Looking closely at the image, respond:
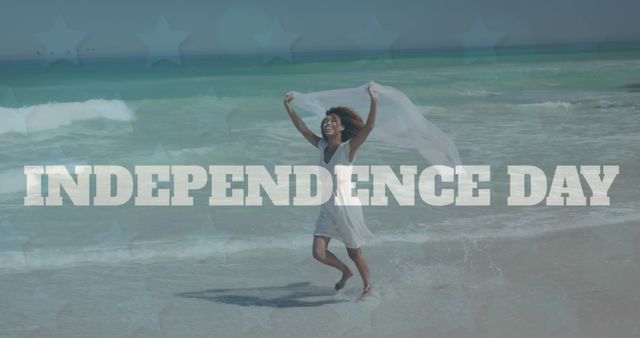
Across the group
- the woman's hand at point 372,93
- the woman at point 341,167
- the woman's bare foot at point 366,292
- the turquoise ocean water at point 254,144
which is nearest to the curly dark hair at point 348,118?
the woman at point 341,167

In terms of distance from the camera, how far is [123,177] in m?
6.89

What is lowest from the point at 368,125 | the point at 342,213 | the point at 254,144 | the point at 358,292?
the point at 358,292

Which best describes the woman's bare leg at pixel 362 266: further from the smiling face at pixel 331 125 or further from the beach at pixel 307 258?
the smiling face at pixel 331 125

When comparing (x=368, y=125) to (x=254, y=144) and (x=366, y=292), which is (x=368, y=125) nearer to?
(x=366, y=292)

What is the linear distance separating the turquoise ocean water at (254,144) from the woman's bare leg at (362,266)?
3.17 ft

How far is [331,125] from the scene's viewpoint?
3105 millimetres

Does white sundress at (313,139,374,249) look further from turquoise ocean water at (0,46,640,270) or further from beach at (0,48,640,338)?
turquoise ocean water at (0,46,640,270)

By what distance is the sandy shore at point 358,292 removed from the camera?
310 cm

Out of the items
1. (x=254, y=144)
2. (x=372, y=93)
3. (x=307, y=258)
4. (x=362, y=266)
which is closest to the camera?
(x=372, y=93)

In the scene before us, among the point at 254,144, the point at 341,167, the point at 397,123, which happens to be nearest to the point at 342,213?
the point at 341,167

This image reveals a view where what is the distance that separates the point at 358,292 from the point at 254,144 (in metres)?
5.48

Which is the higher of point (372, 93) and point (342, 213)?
point (372, 93)

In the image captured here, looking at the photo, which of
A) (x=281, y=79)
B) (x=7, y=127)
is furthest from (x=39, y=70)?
(x=7, y=127)

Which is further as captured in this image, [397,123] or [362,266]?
[397,123]
